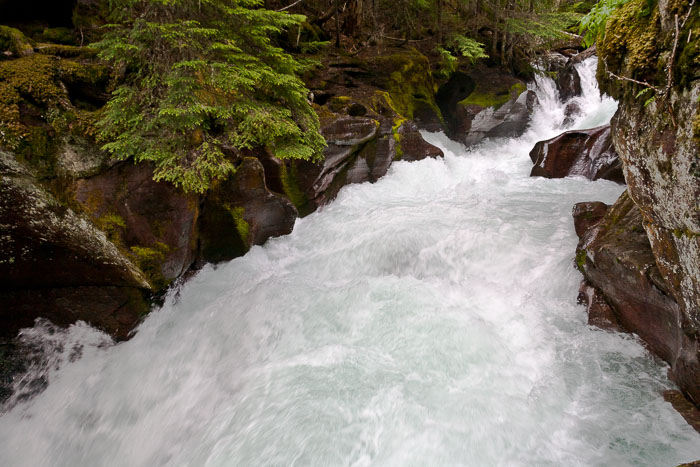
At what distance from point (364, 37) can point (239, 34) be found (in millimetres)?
9696

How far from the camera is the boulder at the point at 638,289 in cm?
298

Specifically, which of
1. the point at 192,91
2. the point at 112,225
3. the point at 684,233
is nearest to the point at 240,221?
the point at 112,225

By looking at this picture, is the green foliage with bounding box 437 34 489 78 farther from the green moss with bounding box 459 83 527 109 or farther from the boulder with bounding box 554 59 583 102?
the boulder with bounding box 554 59 583 102

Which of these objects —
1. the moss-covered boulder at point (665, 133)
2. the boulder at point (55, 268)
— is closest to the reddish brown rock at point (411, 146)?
the moss-covered boulder at point (665, 133)

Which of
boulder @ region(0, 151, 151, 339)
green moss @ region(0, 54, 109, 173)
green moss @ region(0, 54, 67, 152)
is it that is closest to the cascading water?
boulder @ region(0, 151, 151, 339)

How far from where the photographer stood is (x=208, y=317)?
507cm

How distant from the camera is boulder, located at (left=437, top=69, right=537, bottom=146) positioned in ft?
42.1

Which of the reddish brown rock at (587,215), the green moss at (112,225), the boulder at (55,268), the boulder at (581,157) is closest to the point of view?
the boulder at (55,268)

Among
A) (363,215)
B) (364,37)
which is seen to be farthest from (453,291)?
(364,37)

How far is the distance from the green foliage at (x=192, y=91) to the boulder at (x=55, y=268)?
3.33ft

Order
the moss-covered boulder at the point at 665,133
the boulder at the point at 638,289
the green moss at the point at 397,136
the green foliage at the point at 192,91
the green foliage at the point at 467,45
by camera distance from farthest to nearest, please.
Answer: the green foliage at the point at 467,45
the green moss at the point at 397,136
the green foliage at the point at 192,91
the boulder at the point at 638,289
the moss-covered boulder at the point at 665,133

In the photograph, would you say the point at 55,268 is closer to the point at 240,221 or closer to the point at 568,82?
the point at 240,221

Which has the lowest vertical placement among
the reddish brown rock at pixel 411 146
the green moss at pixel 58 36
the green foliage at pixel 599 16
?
the reddish brown rock at pixel 411 146

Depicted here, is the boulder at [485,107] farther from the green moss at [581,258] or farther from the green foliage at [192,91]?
the green moss at [581,258]
